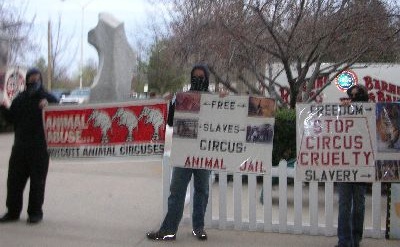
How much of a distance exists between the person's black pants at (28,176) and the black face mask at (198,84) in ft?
6.26

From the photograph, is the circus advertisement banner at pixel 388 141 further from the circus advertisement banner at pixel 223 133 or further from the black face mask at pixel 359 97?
the circus advertisement banner at pixel 223 133

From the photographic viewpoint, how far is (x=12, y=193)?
7156 millimetres

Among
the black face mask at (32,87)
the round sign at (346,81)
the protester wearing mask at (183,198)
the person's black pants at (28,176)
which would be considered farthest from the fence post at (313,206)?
the round sign at (346,81)

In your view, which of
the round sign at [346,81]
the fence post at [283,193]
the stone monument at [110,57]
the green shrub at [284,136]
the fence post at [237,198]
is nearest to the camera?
the fence post at [283,193]

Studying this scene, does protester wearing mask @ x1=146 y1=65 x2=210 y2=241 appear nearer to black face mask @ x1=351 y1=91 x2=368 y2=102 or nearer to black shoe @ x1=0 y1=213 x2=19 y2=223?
black face mask @ x1=351 y1=91 x2=368 y2=102

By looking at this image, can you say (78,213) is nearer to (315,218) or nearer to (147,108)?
(147,108)

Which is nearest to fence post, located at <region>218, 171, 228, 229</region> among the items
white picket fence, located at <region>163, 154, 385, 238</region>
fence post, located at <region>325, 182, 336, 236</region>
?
white picket fence, located at <region>163, 154, 385, 238</region>

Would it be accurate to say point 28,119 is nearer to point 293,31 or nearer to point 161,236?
point 161,236

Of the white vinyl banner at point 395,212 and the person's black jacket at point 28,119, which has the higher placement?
the person's black jacket at point 28,119

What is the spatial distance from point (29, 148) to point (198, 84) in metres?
2.08

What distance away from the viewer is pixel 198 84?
6594mm

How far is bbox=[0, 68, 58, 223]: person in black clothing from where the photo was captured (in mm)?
7023

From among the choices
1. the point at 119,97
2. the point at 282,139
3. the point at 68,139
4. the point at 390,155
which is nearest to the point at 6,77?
the point at 68,139

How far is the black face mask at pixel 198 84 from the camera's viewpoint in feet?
21.5
